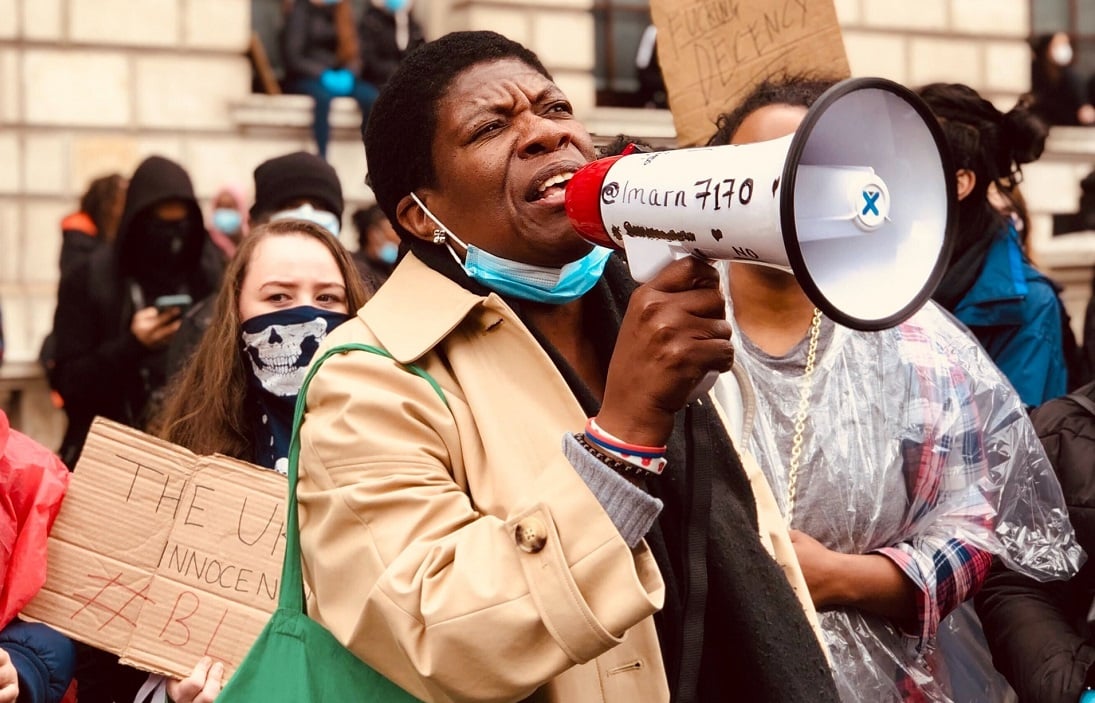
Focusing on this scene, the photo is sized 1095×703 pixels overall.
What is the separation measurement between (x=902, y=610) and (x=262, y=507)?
127cm

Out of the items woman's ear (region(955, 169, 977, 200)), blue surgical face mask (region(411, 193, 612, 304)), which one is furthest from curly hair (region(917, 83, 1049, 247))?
blue surgical face mask (region(411, 193, 612, 304))

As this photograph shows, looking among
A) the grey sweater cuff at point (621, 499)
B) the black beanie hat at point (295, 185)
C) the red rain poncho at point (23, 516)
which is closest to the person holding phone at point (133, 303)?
the black beanie hat at point (295, 185)

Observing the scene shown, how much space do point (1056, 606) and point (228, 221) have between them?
6394mm

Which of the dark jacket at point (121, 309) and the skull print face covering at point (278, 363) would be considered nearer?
the skull print face covering at point (278, 363)

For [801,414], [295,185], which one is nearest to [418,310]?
[801,414]

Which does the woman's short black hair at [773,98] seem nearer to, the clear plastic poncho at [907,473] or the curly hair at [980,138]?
the clear plastic poncho at [907,473]

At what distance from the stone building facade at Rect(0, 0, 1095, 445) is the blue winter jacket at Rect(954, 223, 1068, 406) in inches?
258

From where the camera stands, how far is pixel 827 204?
77.7 inches

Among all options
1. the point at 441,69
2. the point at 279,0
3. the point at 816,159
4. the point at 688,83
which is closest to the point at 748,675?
the point at 816,159

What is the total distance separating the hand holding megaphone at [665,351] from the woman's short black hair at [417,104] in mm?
548

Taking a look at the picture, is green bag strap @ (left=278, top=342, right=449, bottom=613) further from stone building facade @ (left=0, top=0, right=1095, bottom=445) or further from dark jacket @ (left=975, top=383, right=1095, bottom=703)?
stone building facade @ (left=0, top=0, right=1095, bottom=445)

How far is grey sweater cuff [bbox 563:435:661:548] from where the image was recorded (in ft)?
6.37

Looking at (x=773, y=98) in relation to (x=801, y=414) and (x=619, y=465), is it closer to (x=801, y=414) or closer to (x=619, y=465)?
(x=801, y=414)

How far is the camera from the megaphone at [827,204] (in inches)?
73.9
